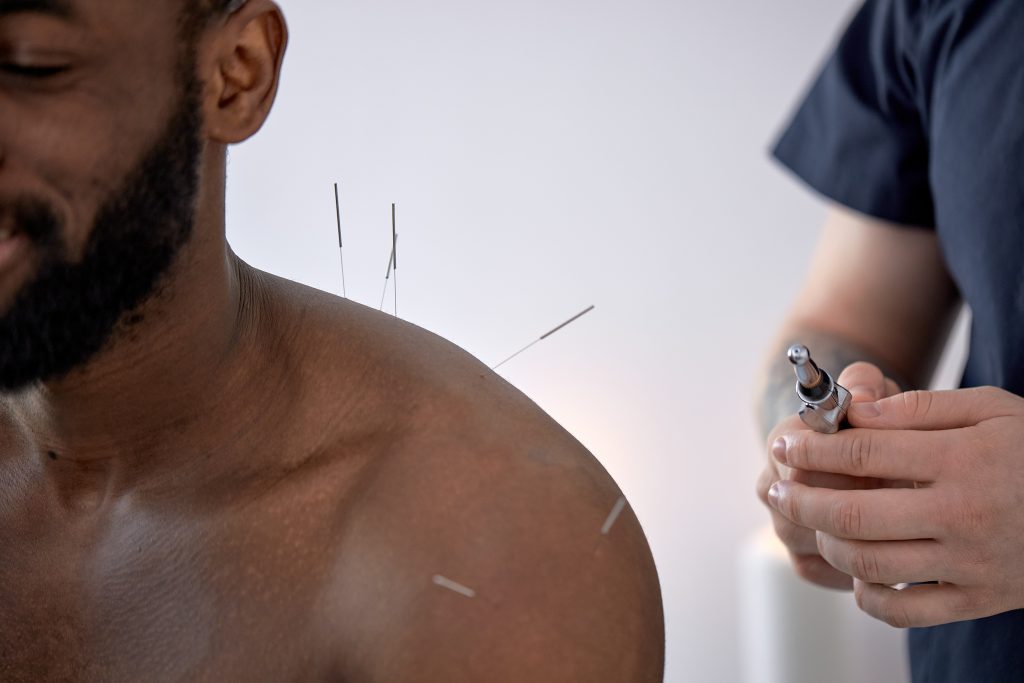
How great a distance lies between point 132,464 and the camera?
2.82 feet

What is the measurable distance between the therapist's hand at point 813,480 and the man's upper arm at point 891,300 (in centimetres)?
27

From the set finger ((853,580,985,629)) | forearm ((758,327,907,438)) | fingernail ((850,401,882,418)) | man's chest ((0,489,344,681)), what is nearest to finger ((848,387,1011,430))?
fingernail ((850,401,882,418))

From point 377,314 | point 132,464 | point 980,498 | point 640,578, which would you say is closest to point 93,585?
A: point 132,464

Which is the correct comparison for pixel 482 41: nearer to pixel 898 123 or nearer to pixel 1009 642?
pixel 898 123

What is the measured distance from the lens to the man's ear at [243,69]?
0.77 meters

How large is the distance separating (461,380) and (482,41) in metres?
0.68

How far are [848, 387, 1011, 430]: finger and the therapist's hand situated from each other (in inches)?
1.8

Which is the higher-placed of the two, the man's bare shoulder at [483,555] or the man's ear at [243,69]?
the man's ear at [243,69]

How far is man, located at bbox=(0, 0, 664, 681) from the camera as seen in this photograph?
708 mm

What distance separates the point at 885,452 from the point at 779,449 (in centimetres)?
8

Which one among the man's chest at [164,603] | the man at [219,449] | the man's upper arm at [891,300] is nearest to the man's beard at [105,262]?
the man at [219,449]

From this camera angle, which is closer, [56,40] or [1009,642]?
[56,40]

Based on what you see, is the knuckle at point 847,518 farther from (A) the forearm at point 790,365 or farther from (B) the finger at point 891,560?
(A) the forearm at point 790,365

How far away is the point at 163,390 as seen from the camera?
2.74 feet
